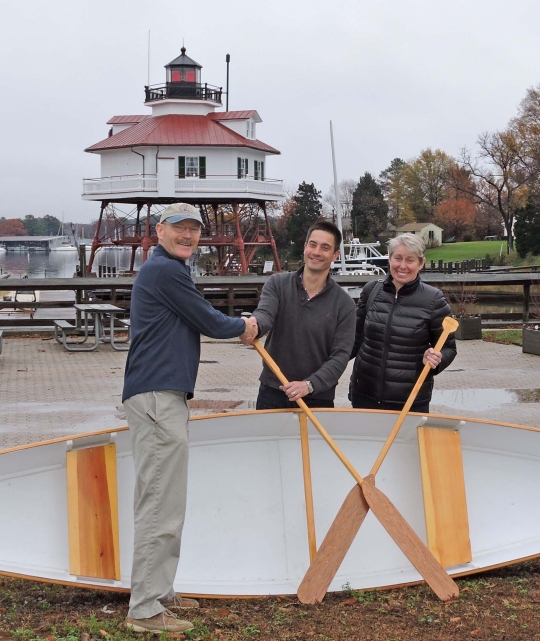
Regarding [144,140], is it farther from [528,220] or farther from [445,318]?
[445,318]

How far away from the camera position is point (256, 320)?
5211 mm

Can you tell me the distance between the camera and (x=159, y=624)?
4.64 m

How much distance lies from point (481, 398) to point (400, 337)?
25.0ft

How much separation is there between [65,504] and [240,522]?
1.06 m

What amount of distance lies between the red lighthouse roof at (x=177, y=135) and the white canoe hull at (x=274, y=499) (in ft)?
180

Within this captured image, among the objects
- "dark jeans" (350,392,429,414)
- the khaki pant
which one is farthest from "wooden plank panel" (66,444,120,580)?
"dark jeans" (350,392,429,414)

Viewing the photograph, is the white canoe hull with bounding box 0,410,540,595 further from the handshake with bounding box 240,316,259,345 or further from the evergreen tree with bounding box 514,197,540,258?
the evergreen tree with bounding box 514,197,540,258

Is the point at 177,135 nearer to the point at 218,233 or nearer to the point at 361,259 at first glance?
the point at 218,233

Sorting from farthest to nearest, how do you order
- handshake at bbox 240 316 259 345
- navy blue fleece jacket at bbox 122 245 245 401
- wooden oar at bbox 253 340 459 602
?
wooden oar at bbox 253 340 459 602, handshake at bbox 240 316 259 345, navy blue fleece jacket at bbox 122 245 245 401

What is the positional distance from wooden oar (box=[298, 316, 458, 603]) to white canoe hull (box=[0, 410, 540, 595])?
41 centimetres

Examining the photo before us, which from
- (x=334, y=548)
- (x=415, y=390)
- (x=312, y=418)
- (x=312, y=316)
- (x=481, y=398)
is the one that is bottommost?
(x=481, y=398)

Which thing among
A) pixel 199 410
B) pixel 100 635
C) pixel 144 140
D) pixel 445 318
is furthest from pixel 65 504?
pixel 144 140

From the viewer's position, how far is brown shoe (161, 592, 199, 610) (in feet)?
16.2

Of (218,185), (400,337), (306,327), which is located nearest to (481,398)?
(400,337)
